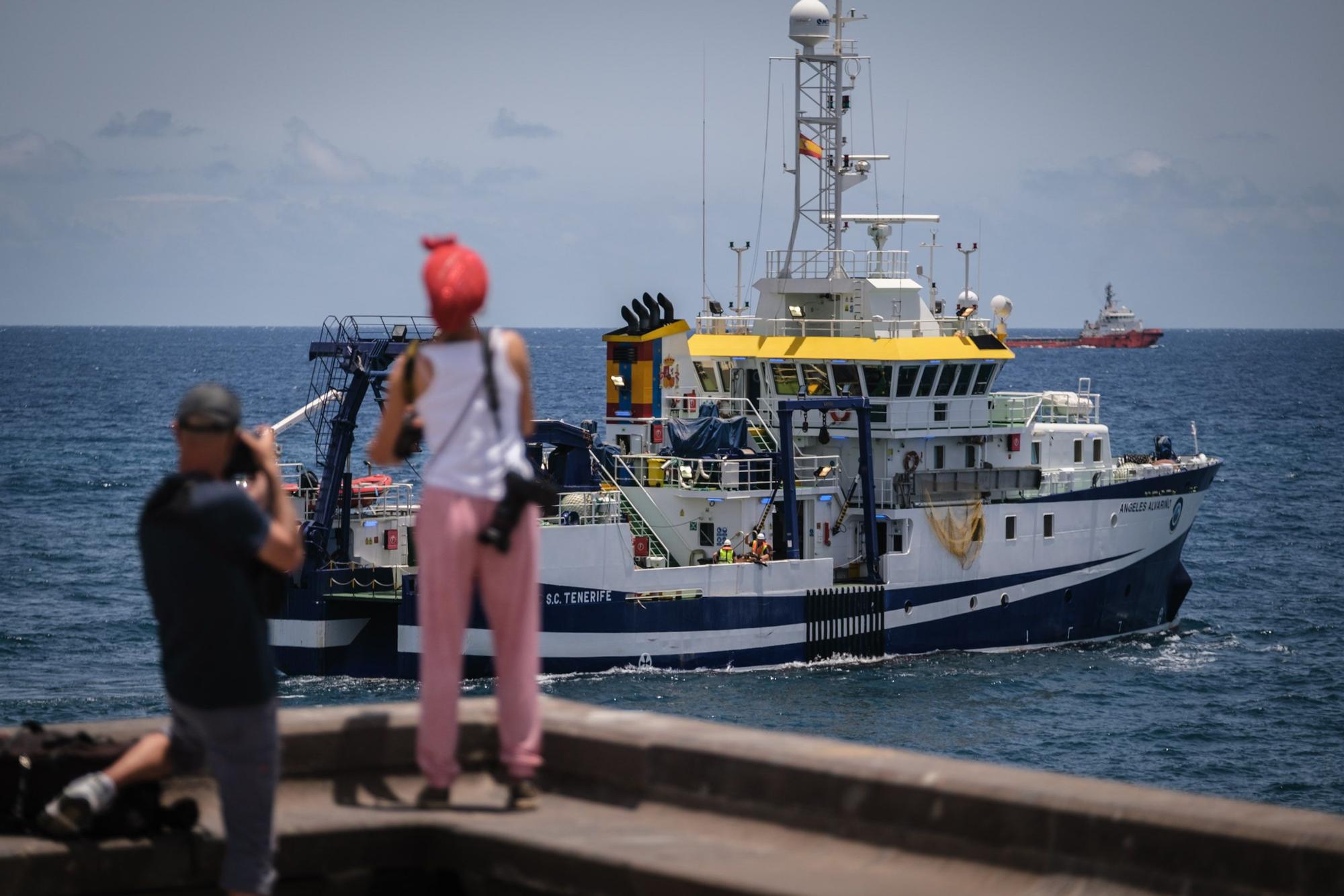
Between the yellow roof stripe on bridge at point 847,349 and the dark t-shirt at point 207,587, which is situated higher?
the yellow roof stripe on bridge at point 847,349

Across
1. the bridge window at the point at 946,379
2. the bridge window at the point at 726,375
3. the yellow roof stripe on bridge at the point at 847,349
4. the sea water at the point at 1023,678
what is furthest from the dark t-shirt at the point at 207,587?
Answer: the bridge window at the point at 726,375

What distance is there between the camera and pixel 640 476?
1230 inches

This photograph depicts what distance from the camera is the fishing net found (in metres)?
31.6

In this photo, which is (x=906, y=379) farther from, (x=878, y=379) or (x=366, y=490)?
(x=366, y=490)

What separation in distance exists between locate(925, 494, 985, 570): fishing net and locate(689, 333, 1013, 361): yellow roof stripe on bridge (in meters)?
2.47

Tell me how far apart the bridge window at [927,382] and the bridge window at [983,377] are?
101 centimetres

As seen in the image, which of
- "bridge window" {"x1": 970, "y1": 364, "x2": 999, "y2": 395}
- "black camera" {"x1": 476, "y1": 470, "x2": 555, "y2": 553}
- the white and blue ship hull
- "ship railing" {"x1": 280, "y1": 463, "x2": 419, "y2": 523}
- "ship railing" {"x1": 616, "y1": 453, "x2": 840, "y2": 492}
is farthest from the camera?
"bridge window" {"x1": 970, "y1": 364, "x2": 999, "y2": 395}

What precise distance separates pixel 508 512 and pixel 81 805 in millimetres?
1802

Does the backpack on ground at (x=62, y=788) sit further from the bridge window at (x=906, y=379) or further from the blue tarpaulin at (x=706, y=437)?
the bridge window at (x=906, y=379)

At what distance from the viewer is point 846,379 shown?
32125 mm

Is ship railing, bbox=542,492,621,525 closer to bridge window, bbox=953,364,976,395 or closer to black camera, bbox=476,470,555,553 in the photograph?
bridge window, bbox=953,364,976,395

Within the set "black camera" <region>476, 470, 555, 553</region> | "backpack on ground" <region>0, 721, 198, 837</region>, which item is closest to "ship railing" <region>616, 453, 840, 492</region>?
"black camera" <region>476, 470, 555, 553</region>

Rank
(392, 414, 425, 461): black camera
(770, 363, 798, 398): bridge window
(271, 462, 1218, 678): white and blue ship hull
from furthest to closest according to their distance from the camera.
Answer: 1. (770, 363, 798, 398): bridge window
2. (271, 462, 1218, 678): white and blue ship hull
3. (392, 414, 425, 461): black camera

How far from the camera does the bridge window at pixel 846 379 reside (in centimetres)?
3194
